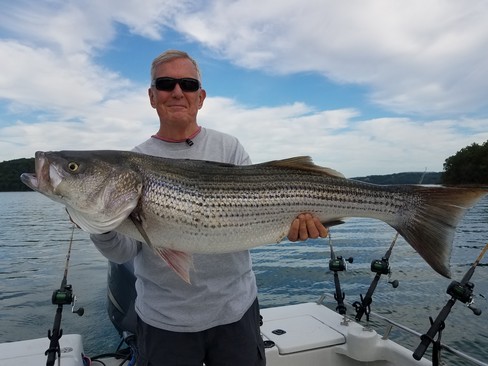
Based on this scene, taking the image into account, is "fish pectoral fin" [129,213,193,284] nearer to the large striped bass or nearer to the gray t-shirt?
the large striped bass

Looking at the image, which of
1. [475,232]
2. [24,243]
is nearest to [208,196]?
[24,243]

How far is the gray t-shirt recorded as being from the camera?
3113mm

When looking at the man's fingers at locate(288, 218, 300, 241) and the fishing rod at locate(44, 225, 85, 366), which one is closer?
the man's fingers at locate(288, 218, 300, 241)

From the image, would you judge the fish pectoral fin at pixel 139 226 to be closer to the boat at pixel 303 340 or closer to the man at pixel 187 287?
the man at pixel 187 287

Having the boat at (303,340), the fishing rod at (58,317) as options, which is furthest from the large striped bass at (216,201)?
the boat at (303,340)

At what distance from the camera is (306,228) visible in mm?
3303

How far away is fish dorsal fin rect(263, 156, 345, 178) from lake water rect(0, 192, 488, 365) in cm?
495

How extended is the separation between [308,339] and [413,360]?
1.24 metres

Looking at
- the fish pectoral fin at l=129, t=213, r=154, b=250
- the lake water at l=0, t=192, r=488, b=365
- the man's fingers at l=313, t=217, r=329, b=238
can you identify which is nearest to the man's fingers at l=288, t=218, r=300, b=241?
the man's fingers at l=313, t=217, r=329, b=238

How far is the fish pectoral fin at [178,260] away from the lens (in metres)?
2.96

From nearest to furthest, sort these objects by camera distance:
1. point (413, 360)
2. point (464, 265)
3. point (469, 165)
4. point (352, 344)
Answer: point (413, 360) < point (352, 344) < point (464, 265) < point (469, 165)

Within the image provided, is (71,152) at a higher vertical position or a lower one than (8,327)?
higher

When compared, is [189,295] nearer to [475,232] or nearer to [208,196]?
[208,196]

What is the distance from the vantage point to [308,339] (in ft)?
17.3
